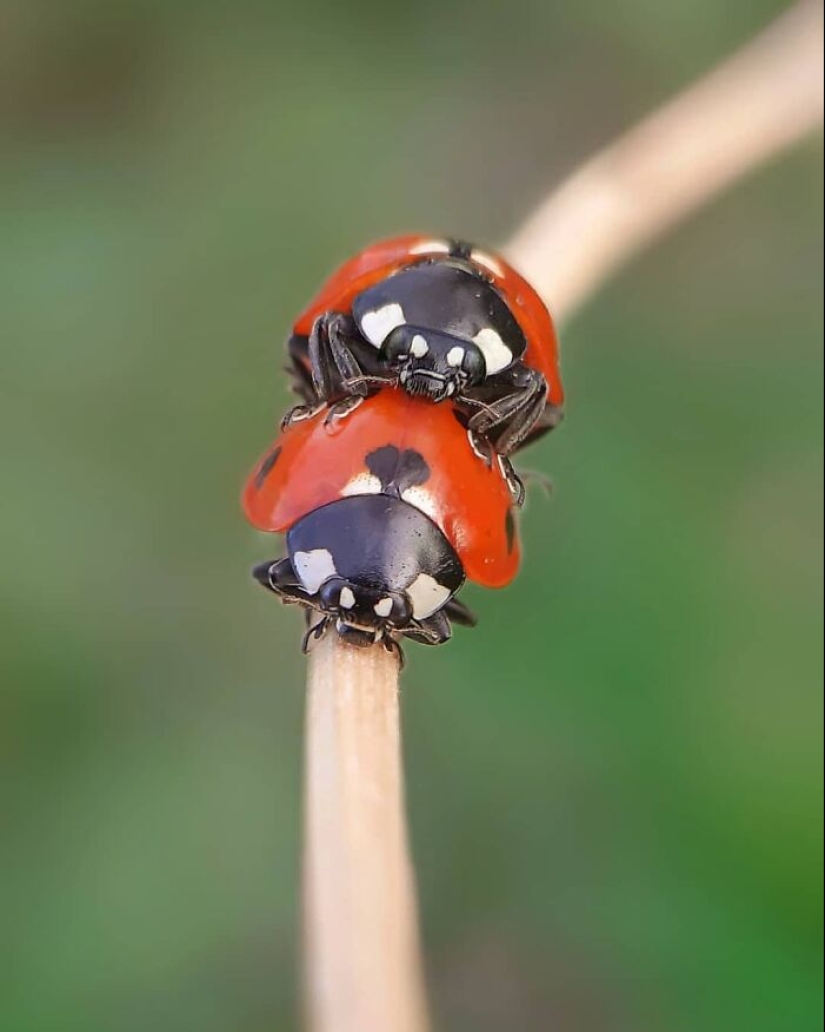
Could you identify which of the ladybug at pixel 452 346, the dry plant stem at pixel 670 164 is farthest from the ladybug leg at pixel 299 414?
the dry plant stem at pixel 670 164

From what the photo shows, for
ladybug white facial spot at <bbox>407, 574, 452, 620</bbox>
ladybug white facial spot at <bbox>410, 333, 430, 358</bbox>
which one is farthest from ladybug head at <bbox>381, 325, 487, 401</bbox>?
ladybug white facial spot at <bbox>407, 574, 452, 620</bbox>

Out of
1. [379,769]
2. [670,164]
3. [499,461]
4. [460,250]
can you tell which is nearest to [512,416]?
[499,461]

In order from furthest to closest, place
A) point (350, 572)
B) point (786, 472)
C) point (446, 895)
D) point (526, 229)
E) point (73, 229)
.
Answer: point (73, 229) → point (786, 472) → point (446, 895) → point (526, 229) → point (350, 572)

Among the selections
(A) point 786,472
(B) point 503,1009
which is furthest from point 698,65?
(B) point 503,1009

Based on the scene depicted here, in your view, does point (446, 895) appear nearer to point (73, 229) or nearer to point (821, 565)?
point (821, 565)

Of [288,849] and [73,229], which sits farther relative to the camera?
[73,229]

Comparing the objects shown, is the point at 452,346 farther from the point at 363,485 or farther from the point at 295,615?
the point at 295,615
